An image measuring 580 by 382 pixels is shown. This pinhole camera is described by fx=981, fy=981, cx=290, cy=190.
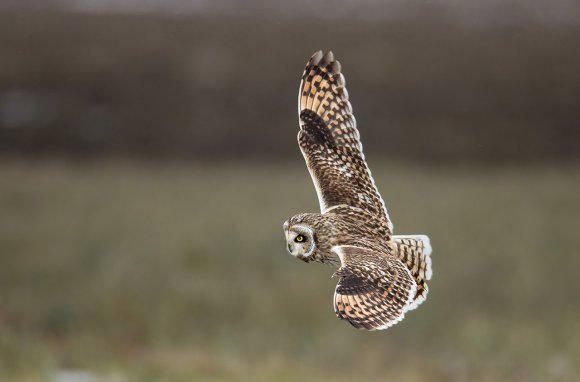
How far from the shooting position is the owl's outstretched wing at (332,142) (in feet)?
9.36

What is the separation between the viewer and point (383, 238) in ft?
8.99

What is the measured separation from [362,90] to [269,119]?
10398 millimetres

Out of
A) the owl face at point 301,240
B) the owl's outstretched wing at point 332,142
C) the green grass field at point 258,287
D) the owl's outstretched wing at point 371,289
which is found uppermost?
the green grass field at point 258,287

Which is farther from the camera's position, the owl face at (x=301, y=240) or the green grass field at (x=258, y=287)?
the green grass field at (x=258, y=287)

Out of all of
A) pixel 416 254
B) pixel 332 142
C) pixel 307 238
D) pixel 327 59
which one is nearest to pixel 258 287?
pixel 332 142

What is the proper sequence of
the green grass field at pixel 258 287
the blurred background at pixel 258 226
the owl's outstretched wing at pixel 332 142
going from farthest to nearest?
the green grass field at pixel 258 287
the blurred background at pixel 258 226
the owl's outstretched wing at pixel 332 142

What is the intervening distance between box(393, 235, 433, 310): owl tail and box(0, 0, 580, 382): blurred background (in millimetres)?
4075

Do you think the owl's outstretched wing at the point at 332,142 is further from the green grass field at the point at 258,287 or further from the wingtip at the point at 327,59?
the green grass field at the point at 258,287

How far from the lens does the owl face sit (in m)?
2.55

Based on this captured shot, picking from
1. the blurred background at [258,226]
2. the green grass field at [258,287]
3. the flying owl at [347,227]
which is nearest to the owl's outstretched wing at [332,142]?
the flying owl at [347,227]

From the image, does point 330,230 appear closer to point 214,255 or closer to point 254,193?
point 254,193

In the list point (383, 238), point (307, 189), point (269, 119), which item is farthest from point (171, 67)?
point (383, 238)

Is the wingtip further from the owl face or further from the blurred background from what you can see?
the blurred background

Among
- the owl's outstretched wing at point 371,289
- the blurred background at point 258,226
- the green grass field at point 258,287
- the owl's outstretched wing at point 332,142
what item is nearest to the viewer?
the owl's outstretched wing at point 371,289
